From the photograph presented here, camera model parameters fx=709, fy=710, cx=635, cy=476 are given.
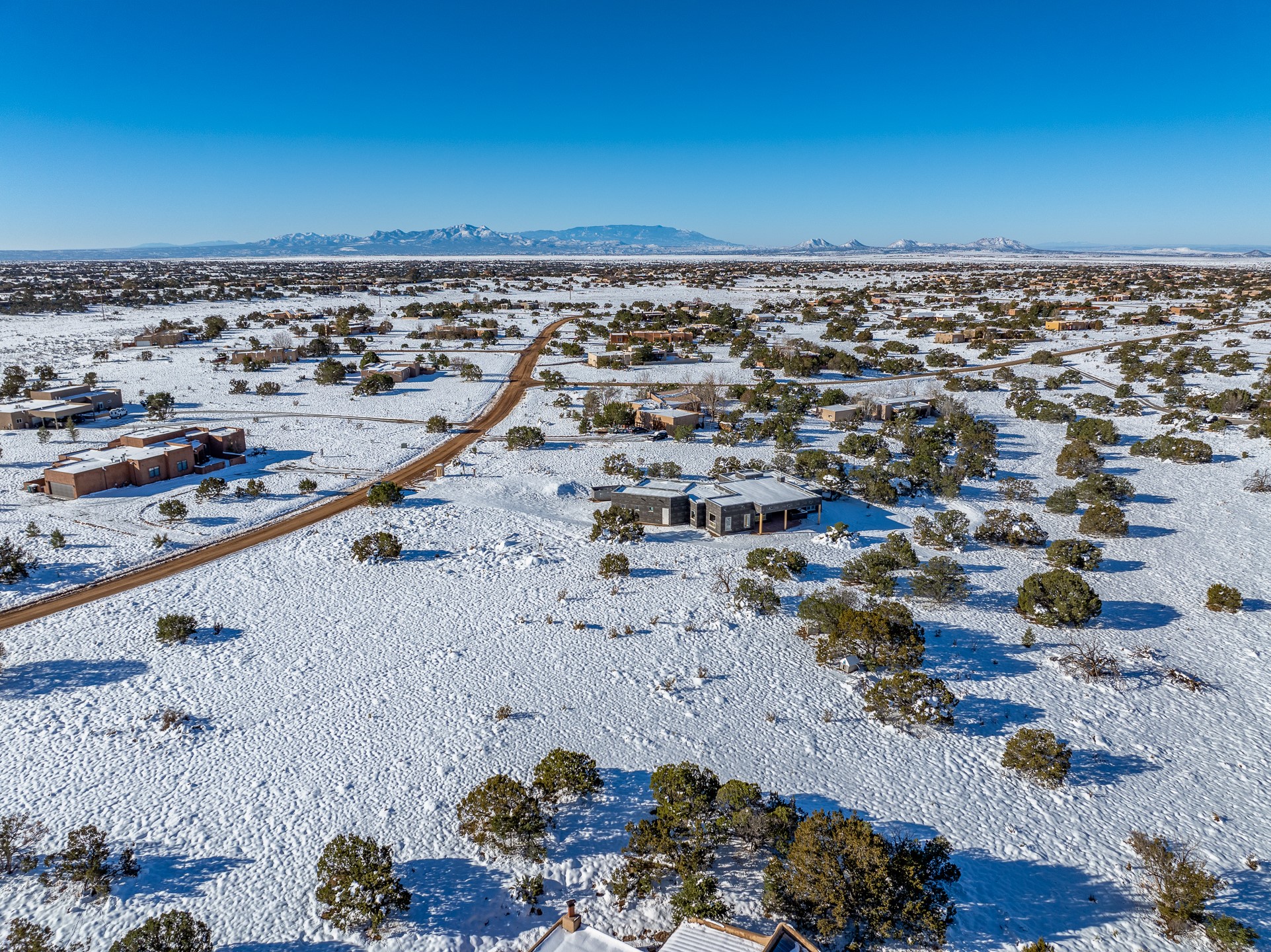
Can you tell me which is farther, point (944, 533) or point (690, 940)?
point (944, 533)

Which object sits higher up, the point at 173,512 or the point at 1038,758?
the point at 173,512

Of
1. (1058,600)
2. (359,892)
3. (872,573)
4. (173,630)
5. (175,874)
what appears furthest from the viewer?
(872,573)

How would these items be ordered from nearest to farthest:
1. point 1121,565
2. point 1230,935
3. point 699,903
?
point 1230,935, point 699,903, point 1121,565

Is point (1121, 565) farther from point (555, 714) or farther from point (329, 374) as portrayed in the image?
point (329, 374)

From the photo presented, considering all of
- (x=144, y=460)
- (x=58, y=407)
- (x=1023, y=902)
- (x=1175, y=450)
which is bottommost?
(x=1023, y=902)

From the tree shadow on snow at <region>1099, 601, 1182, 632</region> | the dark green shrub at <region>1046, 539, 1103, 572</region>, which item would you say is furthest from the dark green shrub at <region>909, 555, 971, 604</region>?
the dark green shrub at <region>1046, 539, 1103, 572</region>

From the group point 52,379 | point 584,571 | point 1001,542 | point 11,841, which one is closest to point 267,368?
point 52,379

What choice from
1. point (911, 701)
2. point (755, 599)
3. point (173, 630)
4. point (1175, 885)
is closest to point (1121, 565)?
point (911, 701)
